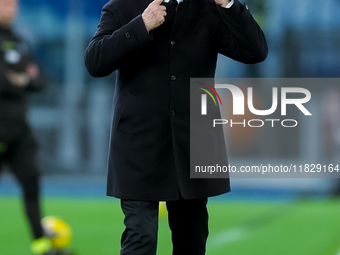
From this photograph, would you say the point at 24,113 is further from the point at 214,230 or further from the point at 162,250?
the point at 214,230

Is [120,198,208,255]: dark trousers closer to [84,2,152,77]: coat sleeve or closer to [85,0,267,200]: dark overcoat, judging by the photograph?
[85,0,267,200]: dark overcoat

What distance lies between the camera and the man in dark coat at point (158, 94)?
2.25 metres

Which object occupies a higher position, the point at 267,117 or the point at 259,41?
the point at 259,41

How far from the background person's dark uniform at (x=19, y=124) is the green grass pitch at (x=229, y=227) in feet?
1.84

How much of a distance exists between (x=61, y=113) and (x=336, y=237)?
582 centimetres

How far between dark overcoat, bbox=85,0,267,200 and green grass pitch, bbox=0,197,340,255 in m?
1.96

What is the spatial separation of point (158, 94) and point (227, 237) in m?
2.91

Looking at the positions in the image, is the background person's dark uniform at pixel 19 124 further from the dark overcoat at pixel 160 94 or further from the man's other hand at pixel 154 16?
the man's other hand at pixel 154 16

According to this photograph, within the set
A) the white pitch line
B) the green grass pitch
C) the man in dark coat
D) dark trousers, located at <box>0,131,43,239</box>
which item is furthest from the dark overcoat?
the white pitch line

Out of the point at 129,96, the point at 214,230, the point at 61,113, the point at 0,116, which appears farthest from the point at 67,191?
the point at 129,96

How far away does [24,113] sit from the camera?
4367 millimetres

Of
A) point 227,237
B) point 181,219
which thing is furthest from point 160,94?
point 227,237

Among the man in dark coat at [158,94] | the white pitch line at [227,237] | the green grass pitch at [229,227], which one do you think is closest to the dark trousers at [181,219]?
the man in dark coat at [158,94]

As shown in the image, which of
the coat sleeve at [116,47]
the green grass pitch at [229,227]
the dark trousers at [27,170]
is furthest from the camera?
the green grass pitch at [229,227]
